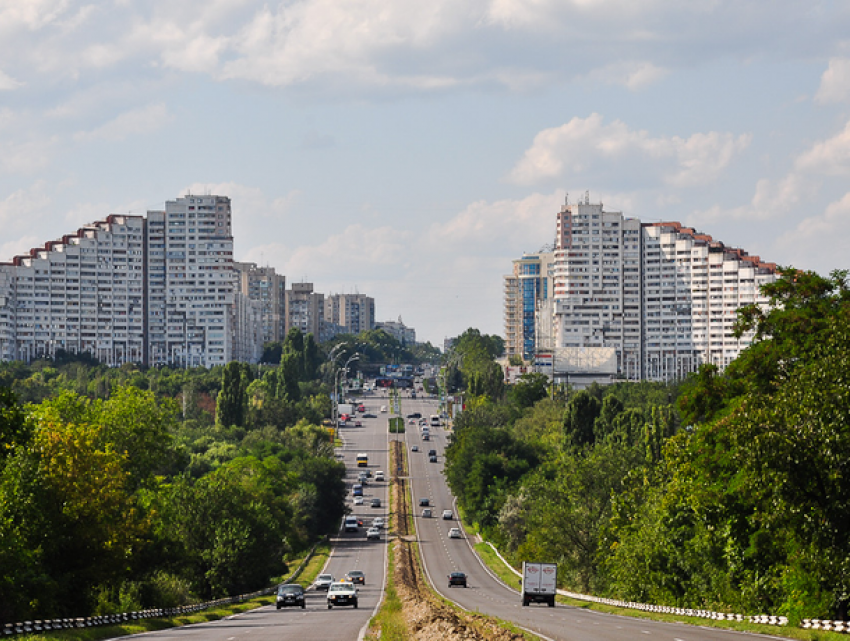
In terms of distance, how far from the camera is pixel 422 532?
120 metres

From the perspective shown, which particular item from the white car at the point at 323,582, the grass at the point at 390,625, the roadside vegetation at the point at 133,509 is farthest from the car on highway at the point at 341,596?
the white car at the point at 323,582

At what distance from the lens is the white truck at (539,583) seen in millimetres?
59500

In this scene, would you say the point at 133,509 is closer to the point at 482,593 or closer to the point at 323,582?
the point at 323,582

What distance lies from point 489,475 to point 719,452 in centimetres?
7381

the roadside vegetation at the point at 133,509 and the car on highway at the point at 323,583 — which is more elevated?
the roadside vegetation at the point at 133,509

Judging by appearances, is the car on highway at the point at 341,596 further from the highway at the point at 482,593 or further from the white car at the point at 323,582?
the white car at the point at 323,582

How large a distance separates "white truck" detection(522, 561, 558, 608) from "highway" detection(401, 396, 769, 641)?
1.81ft

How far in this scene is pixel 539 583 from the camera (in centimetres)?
5950

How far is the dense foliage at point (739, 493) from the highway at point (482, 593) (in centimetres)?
466

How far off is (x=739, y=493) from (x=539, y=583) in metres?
15.4

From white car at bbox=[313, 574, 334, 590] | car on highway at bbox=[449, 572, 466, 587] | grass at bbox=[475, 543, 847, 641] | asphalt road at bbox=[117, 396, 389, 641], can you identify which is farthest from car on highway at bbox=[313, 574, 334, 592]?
grass at bbox=[475, 543, 847, 641]

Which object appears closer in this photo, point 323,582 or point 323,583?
point 323,583

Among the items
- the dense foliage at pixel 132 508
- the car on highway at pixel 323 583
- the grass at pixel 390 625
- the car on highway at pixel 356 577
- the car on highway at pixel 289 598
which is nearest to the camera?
the grass at pixel 390 625

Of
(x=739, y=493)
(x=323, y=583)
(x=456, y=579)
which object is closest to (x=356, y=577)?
(x=323, y=583)
